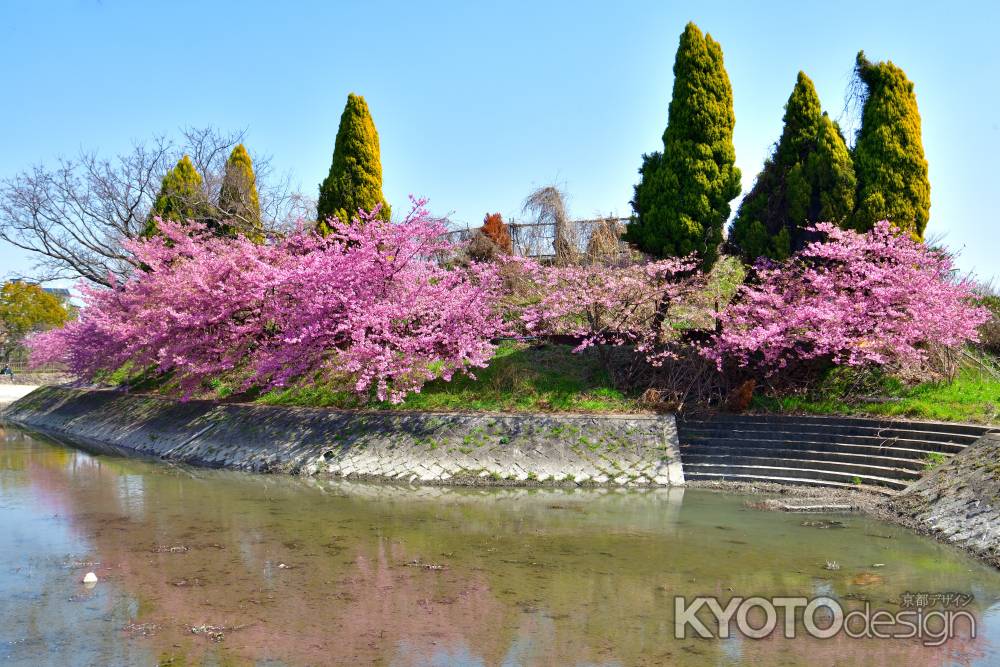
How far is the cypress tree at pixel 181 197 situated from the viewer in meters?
32.9

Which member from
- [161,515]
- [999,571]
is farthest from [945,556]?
[161,515]

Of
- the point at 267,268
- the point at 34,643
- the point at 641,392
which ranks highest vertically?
the point at 267,268

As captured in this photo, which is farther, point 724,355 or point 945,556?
point 724,355

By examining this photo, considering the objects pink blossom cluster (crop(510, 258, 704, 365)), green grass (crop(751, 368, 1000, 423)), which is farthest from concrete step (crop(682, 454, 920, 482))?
pink blossom cluster (crop(510, 258, 704, 365))

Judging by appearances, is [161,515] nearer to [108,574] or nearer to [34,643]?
[108,574]

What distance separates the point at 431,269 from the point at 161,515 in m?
10.1

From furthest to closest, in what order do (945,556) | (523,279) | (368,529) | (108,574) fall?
(523,279) < (368,529) < (945,556) < (108,574)

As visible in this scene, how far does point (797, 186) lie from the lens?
68.7ft

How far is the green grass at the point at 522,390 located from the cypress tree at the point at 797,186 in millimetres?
5306

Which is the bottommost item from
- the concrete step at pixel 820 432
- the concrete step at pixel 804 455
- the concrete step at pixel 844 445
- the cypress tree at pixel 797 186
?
the concrete step at pixel 804 455

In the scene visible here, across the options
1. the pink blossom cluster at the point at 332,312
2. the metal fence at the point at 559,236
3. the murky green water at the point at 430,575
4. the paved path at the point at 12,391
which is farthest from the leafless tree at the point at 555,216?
the paved path at the point at 12,391

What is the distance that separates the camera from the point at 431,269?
73.1ft

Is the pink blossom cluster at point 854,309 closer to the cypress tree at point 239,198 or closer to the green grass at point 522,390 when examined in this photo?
the green grass at point 522,390

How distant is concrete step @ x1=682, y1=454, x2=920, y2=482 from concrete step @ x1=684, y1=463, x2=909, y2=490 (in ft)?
0.20
